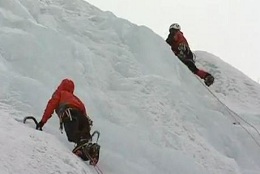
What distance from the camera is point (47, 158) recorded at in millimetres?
5691

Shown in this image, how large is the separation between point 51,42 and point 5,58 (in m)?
1.00

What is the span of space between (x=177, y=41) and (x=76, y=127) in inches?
214

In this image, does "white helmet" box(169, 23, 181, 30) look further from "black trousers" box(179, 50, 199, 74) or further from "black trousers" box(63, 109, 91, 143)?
"black trousers" box(63, 109, 91, 143)

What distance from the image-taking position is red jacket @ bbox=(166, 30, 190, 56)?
11570 mm

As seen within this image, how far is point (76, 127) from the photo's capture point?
665 centimetres

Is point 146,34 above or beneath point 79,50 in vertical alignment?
above

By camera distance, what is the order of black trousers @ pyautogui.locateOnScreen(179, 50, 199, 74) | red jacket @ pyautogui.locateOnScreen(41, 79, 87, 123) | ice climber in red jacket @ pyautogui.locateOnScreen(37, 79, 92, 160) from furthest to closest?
1. black trousers @ pyautogui.locateOnScreen(179, 50, 199, 74)
2. red jacket @ pyautogui.locateOnScreen(41, 79, 87, 123)
3. ice climber in red jacket @ pyautogui.locateOnScreen(37, 79, 92, 160)

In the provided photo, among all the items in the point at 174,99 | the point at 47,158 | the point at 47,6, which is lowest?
the point at 47,158

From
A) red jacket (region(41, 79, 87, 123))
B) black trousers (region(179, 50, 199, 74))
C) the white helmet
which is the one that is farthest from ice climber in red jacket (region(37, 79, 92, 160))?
the white helmet

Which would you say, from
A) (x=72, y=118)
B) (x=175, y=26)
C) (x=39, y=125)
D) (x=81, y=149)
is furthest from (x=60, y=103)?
(x=175, y=26)

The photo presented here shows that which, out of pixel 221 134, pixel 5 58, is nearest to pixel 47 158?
pixel 5 58

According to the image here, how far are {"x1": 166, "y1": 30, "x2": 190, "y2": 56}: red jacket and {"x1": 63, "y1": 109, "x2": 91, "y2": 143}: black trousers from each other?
17.2 feet

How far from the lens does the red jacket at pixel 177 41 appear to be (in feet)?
38.0

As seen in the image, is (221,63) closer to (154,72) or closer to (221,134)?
(154,72)
